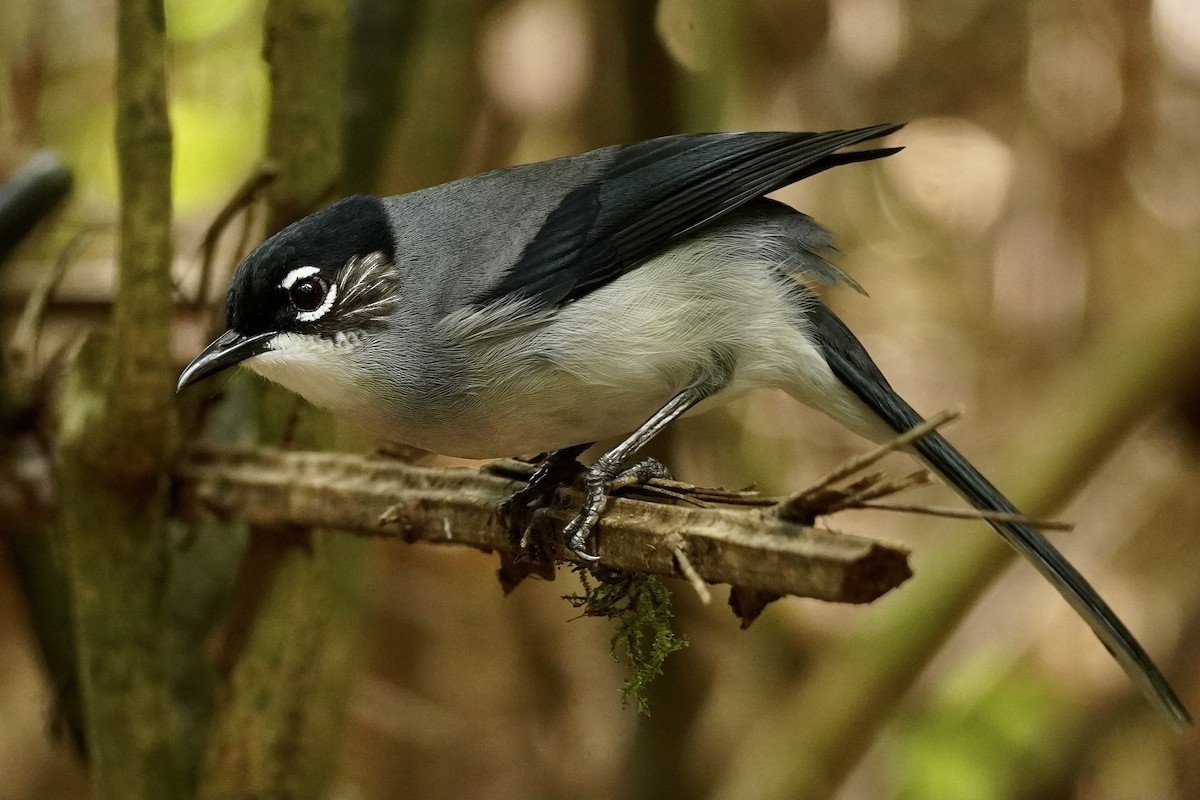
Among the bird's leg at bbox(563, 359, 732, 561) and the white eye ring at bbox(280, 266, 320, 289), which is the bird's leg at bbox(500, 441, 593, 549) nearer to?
the bird's leg at bbox(563, 359, 732, 561)

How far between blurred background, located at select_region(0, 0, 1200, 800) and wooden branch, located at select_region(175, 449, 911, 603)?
1.54 metres

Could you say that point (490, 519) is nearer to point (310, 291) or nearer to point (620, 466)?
point (620, 466)

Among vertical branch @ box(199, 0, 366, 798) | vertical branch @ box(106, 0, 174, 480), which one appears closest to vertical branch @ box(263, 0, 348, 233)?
vertical branch @ box(199, 0, 366, 798)

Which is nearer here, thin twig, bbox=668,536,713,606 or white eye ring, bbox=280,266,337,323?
thin twig, bbox=668,536,713,606

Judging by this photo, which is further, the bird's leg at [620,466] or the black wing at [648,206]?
the black wing at [648,206]

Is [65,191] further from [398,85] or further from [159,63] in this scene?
[159,63]

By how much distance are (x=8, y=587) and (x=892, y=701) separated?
3.77 m

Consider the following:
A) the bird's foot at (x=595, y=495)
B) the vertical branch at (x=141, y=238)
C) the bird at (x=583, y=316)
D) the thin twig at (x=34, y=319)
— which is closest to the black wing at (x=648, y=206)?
the bird at (x=583, y=316)

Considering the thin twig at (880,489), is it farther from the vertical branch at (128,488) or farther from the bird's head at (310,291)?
the vertical branch at (128,488)

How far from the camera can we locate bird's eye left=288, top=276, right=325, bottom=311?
84.7 inches

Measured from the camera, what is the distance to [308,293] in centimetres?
217

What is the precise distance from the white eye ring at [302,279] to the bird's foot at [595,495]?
575 mm

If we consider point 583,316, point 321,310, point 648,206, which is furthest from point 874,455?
point 321,310

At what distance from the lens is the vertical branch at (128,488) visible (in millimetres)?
2301
